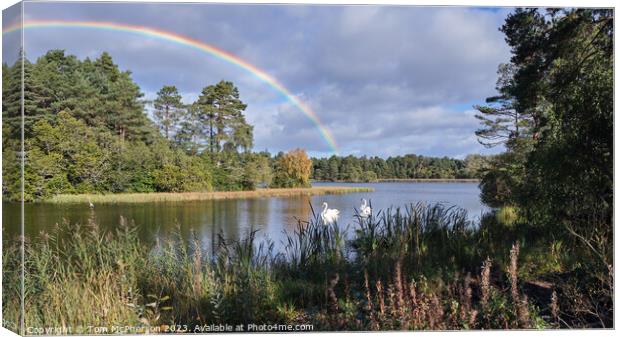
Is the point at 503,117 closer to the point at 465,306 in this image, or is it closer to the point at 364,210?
the point at 364,210

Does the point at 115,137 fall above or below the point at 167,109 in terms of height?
below

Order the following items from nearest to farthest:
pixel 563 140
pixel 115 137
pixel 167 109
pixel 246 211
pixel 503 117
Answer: pixel 563 140
pixel 115 137
pixel 503 117
pixel 167 109
pixel 246 211

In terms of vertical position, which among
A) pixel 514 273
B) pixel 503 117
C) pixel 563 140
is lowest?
pixel 514 273

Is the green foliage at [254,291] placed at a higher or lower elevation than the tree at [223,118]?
lower

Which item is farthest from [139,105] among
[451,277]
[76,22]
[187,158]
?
[451,277]

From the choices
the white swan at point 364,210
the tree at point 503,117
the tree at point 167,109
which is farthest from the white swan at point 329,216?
the tree at point 167,109

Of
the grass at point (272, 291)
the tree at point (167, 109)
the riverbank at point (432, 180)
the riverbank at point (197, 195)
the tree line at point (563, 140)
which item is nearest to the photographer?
the grass at point (272, 291)

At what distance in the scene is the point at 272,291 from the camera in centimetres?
376

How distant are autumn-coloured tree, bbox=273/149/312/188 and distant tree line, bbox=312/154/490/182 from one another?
0.11m

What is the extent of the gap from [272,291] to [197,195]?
3084 millimetres

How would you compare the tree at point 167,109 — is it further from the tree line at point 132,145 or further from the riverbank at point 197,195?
the riverbank at point 197,195

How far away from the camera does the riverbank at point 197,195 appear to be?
4.63 metres

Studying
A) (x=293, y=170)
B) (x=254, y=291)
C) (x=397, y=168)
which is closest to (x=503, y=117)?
(x=397, y=168)

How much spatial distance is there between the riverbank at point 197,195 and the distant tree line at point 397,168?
36cm
